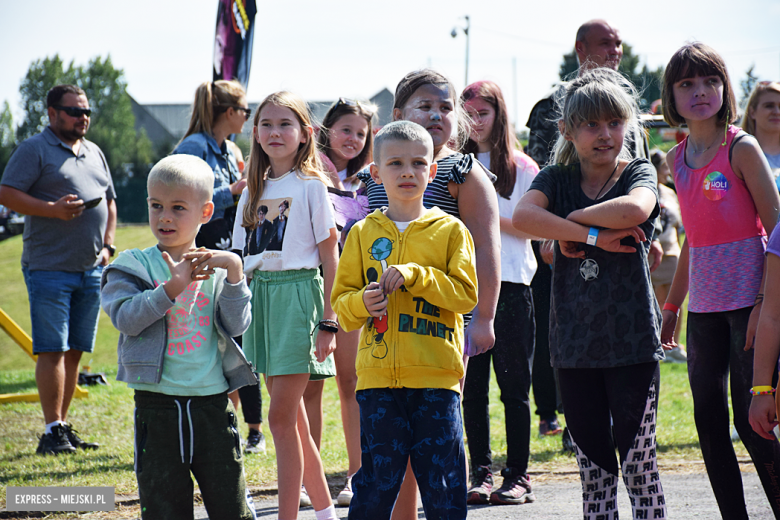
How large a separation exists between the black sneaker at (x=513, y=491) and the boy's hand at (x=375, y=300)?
75.0 inches

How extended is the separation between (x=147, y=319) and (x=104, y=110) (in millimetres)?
66922

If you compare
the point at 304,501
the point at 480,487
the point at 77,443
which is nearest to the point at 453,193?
the point at 480,487

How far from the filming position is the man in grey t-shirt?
17.2 ft

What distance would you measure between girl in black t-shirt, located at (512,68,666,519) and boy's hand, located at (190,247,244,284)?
1.19 m

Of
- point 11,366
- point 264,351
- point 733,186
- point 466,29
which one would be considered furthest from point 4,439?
point 466,29

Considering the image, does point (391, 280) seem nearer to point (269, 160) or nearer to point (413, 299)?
point (413, 299)

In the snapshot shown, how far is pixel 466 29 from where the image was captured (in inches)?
1351

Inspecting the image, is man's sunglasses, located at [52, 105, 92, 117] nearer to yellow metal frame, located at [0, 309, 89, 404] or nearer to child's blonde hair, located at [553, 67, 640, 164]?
yellow metal frame, located at [0, 309, 89, 404]

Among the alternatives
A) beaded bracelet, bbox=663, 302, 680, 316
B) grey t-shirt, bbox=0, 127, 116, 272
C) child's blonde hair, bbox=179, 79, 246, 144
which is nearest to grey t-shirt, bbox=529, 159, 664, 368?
beaded bracelet, bbox=663, 302, 680, 316

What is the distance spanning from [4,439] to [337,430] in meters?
2.66

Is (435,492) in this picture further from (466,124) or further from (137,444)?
(466,124)

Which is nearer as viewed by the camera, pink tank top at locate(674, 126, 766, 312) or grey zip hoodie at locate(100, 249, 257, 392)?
grey zip hoodie at locate(100, 249, 257, 392)

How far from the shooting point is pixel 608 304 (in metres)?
2.79

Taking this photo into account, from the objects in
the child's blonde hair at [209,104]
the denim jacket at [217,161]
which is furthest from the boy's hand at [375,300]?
the child's blonde hair at [209,104]
